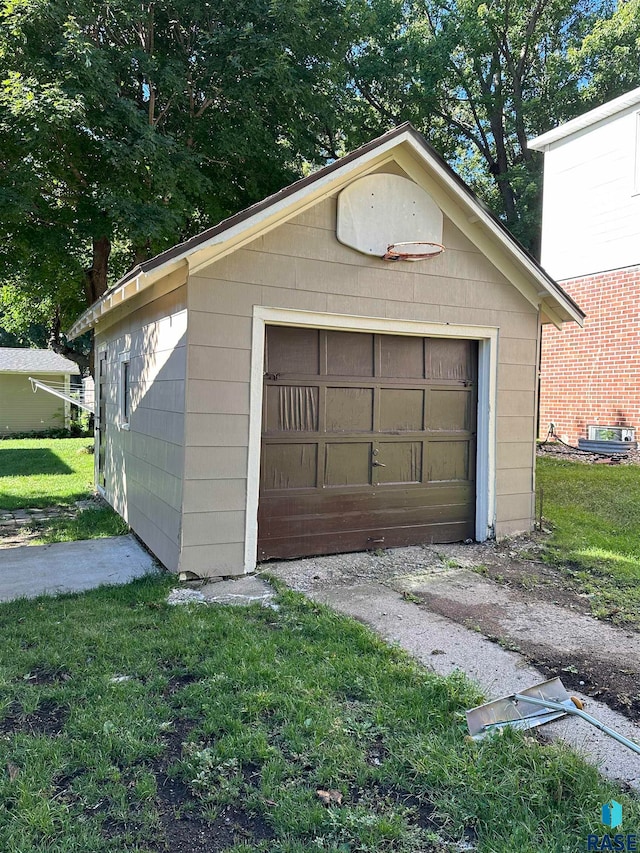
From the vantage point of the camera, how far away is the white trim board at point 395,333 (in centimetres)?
534

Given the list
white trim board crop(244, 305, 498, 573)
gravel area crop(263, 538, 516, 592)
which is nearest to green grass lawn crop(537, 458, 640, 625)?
gravel area crop(263, 538, 516, 592)

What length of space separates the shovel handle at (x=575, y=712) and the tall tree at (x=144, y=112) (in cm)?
954

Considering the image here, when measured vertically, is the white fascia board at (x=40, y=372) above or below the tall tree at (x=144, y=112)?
below

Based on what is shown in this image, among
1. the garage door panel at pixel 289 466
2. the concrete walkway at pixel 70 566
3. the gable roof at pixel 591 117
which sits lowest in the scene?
the concrete walkway at pixel 70 566

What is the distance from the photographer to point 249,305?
17.3ft

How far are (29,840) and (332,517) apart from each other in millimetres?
3998

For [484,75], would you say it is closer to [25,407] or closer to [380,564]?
[25,407]

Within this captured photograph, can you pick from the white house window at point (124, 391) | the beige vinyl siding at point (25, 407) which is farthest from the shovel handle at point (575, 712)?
the beige vinyl siding at point (25, 407)

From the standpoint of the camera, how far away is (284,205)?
202 inches

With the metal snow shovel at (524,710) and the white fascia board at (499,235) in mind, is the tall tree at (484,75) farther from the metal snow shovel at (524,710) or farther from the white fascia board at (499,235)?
the metal snow shovel at (524,710)

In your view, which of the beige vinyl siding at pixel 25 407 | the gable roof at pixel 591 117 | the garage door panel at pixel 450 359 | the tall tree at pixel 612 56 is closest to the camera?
the garage door panel at pixel 450 359

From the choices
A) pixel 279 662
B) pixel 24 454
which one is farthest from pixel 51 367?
pixel 279 662

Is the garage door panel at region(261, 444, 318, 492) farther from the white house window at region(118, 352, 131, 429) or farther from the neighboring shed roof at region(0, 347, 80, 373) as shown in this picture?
the neighboring shed roof at region(0, 347, 80, 373)

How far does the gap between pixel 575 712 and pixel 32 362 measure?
82.3 ft
